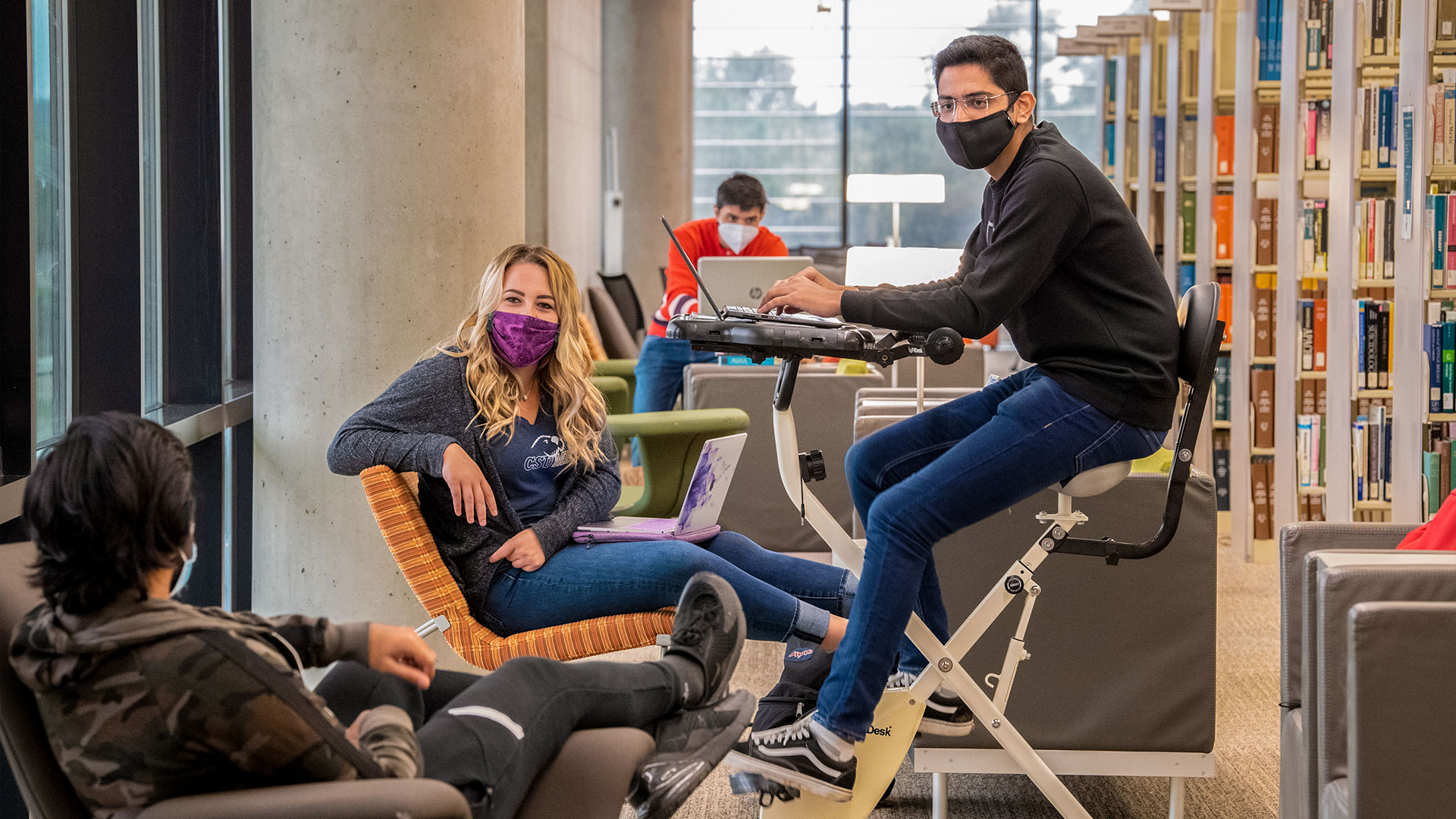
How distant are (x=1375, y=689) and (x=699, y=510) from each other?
1.26 meters

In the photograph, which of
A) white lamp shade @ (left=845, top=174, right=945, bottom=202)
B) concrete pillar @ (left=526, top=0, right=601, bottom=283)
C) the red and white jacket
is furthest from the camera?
concrete pillar @ (left=526, top=0, right=601, bottom=283)

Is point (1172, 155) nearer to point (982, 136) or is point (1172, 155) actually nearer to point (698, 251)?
point (698, 251)

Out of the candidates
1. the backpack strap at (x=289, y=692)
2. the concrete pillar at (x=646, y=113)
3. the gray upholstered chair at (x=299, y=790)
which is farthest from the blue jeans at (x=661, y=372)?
the concrete pillar at (x=646, y=113)

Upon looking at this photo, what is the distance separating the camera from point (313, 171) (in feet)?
10.4

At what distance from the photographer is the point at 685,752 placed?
6.05ft

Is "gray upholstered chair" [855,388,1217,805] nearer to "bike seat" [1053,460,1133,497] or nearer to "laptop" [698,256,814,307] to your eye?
"bike seat" [1053,460,1133,497]

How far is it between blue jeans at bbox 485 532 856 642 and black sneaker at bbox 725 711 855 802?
0.23 meters

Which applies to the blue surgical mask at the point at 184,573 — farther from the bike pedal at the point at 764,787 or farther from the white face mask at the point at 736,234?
the white face mask at the point at 736,234

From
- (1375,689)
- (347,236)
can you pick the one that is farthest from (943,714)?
(347,236)

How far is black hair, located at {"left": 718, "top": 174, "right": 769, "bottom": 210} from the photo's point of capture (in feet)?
17.6

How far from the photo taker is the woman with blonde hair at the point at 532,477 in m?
2.40

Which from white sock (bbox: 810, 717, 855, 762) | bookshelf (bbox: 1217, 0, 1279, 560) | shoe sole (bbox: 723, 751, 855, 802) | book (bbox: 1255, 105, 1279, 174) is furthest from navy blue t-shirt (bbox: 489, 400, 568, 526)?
book (bbox: 1255, 105, 1279, 174)

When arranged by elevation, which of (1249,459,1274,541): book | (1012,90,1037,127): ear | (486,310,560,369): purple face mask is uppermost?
(1012,90,1037,127): ear

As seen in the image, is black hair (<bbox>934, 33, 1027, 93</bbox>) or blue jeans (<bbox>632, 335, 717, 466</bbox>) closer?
black hair (<bbox>934, 33, 1027, 93</bbox>)
